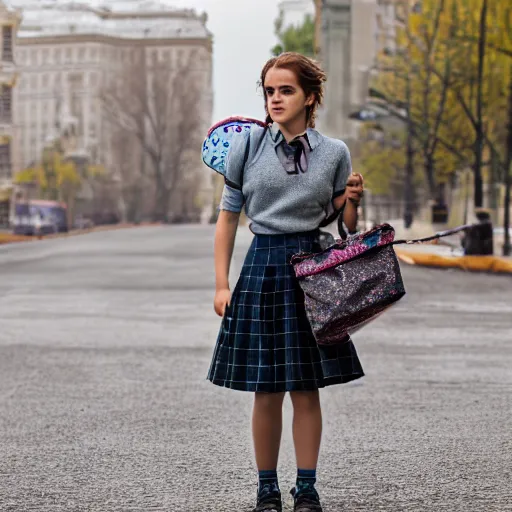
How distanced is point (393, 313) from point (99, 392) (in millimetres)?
7314

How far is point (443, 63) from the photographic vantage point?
4750cm

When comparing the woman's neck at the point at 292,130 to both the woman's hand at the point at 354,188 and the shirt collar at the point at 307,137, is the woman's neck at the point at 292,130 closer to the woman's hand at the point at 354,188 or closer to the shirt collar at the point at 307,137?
the shirt collar at the point at 307,137

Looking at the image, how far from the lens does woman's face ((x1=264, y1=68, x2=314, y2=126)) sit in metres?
5.00

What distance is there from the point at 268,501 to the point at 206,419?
2756mm

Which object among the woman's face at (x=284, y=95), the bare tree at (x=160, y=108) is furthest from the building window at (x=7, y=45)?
the woman's face at (x=284, y=95)

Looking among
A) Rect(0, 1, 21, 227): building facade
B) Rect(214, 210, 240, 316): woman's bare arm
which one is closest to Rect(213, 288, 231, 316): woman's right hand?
Rect(214, 210, 240, 316): woman's bare arm

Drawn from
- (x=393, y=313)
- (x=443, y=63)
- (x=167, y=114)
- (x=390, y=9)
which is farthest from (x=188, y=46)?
(x=393, y=313)

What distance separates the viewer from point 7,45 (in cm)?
8838

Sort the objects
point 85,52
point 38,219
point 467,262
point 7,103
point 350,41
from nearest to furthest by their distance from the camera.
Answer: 1. point 467,262
2. point 38,219
3. point 7,103
4. point 350,41
5. point 85,52

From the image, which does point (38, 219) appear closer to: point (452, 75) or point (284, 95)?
point (452, 75)

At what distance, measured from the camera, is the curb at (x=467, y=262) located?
2623cm

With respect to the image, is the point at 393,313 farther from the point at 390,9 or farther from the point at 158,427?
the point at 390,9

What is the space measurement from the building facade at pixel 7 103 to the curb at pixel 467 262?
62.6m

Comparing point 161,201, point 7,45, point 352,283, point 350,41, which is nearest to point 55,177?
point 7,45
